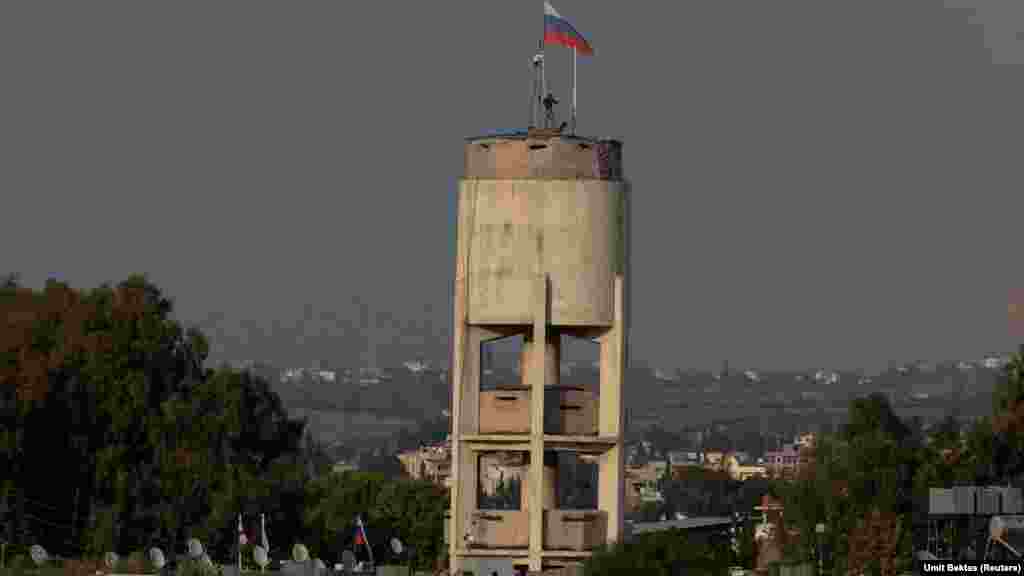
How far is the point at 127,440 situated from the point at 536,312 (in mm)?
42225

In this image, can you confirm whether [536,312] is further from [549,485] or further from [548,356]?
[549,485]

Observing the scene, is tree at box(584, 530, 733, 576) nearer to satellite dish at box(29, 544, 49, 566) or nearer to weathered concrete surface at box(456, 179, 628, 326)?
weathered concrete surface at box(456, 179, 628, 326)

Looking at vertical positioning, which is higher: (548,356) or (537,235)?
(537,235)

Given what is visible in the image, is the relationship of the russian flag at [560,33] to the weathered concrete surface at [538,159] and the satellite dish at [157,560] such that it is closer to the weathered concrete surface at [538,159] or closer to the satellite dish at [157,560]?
the weathered concrete surface at [538,159]

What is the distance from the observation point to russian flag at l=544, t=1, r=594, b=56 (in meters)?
72.4

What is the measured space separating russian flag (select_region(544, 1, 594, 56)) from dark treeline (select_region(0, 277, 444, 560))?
112 feet

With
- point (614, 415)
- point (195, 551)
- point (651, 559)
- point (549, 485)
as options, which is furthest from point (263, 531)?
point (651, 559)

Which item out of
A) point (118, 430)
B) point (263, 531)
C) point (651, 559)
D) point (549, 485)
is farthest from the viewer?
point (118, 430)

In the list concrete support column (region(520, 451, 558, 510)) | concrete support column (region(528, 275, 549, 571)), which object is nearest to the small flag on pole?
concrete support column (region(520, 451, 558, 510))

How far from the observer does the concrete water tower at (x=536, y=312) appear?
7119 centimetres

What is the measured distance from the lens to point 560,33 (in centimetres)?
7238

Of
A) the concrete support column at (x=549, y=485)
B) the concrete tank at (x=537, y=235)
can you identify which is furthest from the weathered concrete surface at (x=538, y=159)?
the concrete support column at (x=549, y=485)

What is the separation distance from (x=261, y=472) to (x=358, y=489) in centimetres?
3303

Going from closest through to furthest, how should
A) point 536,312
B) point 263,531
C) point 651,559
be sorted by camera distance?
point 651,559 → point 536,312 → point 263,531
